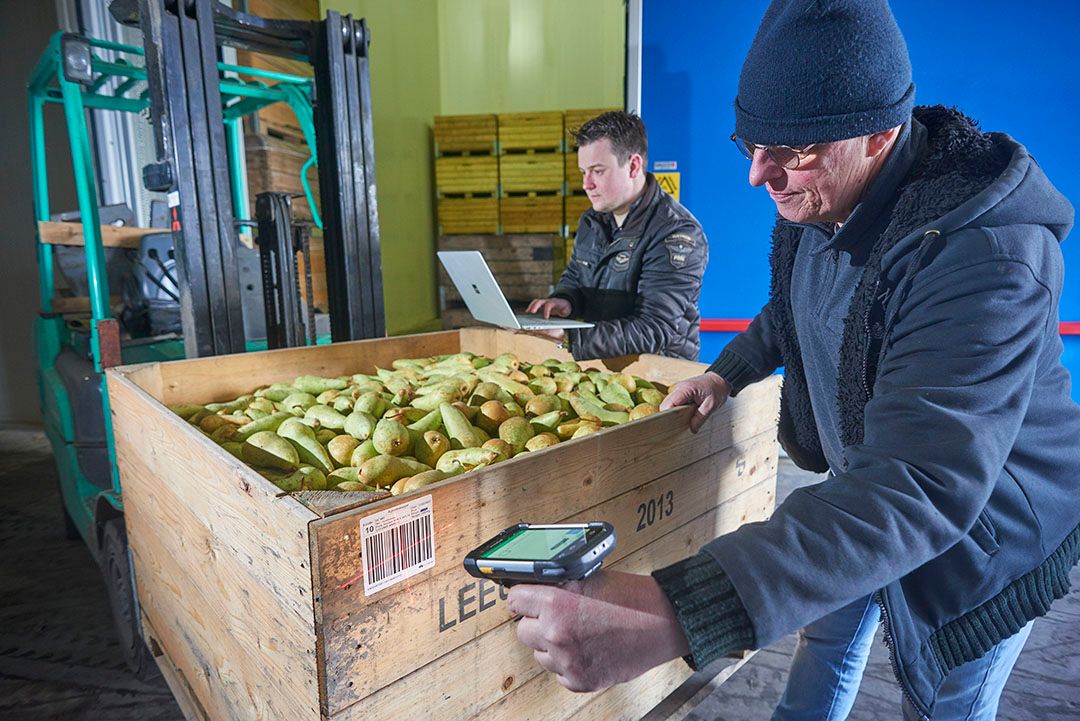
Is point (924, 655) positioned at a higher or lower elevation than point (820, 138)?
lower

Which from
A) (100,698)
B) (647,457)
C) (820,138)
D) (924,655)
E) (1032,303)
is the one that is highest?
(820,138)

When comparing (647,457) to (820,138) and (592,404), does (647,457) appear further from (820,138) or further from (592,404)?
(820,138)

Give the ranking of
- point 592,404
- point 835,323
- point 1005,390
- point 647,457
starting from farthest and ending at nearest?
point 592,404 → point 647,457 → point 835,323 → point 1005,390

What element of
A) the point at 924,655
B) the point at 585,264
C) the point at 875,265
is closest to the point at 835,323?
the point at 875,265

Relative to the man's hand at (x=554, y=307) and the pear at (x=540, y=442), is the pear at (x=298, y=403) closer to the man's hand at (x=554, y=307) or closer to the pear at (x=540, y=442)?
the pear at (x=540, y=442)

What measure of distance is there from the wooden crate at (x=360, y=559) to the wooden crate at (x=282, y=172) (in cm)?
416

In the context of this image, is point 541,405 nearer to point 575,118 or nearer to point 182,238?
point 182,238

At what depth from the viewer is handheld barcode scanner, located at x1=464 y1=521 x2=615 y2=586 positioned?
2.75 ft

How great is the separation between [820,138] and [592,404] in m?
1.06

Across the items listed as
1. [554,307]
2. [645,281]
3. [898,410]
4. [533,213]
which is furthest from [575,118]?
[898,410]

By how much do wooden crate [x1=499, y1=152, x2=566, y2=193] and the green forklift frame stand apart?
9.95 ft

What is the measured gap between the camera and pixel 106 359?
3.01 meters

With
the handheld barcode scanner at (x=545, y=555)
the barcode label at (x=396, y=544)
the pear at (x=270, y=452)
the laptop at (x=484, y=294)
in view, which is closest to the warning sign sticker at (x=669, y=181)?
the laptop at (x=484, y=294)

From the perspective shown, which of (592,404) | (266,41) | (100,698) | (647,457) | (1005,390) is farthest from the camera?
(266,41)
